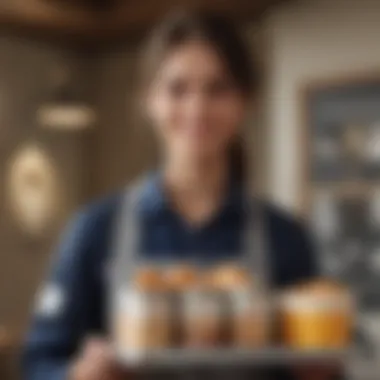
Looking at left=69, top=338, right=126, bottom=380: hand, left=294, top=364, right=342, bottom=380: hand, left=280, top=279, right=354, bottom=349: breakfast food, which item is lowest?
left=294, top=364, right=342, bottom=380: hand

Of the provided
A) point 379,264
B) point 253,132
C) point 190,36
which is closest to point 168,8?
point 253,132

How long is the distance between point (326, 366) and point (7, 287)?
0.84m

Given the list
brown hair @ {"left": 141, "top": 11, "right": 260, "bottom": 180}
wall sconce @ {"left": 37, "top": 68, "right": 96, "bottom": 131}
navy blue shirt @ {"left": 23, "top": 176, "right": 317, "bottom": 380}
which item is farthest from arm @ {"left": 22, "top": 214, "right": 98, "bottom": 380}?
wall sconce @ {"left": 37, "top": 68, "right": 96, "bottom": 131}

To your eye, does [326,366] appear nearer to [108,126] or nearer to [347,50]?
[347,50]

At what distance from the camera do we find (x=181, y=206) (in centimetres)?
54

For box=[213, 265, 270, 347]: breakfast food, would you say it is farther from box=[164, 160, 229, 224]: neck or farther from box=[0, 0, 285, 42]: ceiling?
box=[0, 0, 285, 42]: ceiling

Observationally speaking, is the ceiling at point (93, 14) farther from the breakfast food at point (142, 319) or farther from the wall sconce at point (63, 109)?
the breakfast food at point (142, 319)

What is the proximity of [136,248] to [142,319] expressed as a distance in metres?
0.06

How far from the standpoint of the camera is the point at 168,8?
1.11m

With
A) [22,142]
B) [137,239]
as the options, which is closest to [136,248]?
[137,239]

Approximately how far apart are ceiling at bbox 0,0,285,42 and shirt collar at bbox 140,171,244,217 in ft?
1.93

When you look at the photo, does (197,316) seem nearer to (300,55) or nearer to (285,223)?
(285,223)

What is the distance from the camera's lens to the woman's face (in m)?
0.52

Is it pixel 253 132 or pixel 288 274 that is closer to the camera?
pixel 288 274
